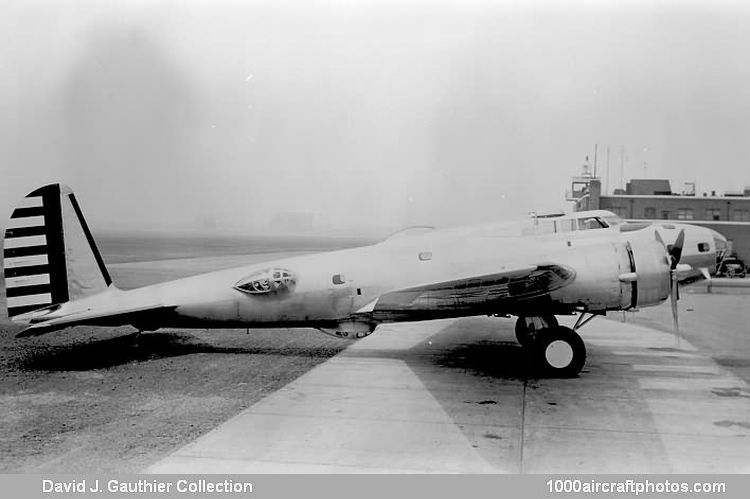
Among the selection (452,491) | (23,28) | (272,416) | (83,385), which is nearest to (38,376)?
(83,385)

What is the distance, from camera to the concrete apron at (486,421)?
5.07 metres

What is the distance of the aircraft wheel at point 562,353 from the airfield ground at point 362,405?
0.74 feet

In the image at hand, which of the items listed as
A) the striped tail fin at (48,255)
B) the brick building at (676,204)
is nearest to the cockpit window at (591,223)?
the brick building at (676,204)

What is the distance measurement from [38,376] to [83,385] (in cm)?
97

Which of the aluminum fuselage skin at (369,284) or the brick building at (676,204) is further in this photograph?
the brick building at (676,204)

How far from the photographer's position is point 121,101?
10070mm

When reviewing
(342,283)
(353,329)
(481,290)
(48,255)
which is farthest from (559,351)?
(48,255)

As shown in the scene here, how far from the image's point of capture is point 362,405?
6.77m

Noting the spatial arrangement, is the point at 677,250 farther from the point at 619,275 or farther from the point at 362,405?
the point at 362,405

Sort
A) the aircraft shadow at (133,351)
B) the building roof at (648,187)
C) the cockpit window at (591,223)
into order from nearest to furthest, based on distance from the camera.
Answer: the aircraft shadow at (133,351), the cockpit window at (591,223), the building roof at (648,187)

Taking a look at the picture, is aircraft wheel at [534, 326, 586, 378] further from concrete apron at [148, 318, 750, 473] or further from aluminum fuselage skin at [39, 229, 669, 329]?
aluminum fuselage skin at [39, 229, 669, 329]

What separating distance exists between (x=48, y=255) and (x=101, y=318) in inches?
53.5

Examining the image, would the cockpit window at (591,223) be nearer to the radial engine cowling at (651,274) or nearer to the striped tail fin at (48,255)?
the radial engine cowling at (651,274)

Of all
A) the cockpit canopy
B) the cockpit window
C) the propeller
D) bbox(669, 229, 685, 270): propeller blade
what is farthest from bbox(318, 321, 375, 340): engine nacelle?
bbox(669, 229, 685, 270): propeller blade
